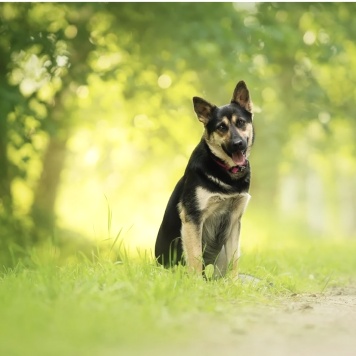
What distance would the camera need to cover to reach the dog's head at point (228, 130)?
602cm

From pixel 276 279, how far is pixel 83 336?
9.98 ft

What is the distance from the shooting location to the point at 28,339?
386 cm

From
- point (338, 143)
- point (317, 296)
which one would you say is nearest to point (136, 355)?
point (317, 296)

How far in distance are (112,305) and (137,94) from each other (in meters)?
10.8

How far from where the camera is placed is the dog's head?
602 centimetres

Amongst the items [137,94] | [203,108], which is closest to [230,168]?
[203,108]

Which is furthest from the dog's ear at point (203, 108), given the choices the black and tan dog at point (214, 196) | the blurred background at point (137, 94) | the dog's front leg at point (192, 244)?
the blurred background at point (137, 94)

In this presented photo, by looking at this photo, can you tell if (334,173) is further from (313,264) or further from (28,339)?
(28,339)

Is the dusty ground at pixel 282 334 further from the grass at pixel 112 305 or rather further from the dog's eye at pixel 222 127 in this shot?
the dog's eye at pixel 222 127

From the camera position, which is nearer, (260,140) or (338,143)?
(260,140)

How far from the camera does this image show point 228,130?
239 inches

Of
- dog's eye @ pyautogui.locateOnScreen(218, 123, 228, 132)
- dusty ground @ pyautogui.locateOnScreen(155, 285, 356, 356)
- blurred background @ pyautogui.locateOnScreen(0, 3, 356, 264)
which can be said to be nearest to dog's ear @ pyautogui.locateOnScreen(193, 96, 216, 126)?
dog's eye @ pyautogui.locateOnScreen(218, 123, 228, 132)

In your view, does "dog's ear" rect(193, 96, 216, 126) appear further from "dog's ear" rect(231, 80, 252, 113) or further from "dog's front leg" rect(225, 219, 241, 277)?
"dog's front leg" rect(225, 219, 241, 277)

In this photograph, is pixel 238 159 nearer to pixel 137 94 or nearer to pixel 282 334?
pixel 282 334
